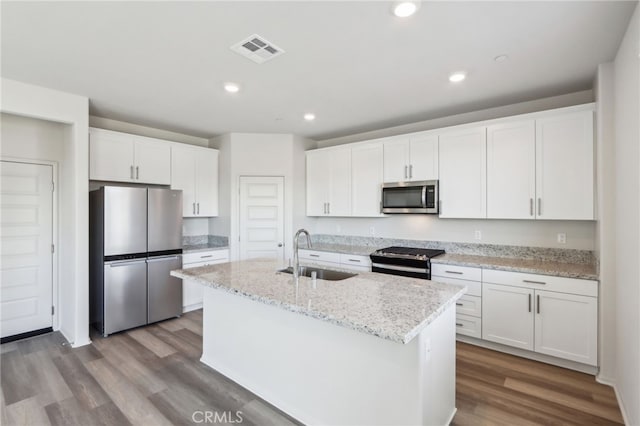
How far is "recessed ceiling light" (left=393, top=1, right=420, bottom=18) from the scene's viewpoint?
1.76 metres

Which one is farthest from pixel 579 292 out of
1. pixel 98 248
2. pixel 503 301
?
pixel 98 248

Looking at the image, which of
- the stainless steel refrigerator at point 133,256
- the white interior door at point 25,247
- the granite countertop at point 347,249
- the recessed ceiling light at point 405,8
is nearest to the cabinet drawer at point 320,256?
the granite countertop at point 347,249

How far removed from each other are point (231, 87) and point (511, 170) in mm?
3004

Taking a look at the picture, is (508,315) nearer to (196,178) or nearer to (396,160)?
(396,160)

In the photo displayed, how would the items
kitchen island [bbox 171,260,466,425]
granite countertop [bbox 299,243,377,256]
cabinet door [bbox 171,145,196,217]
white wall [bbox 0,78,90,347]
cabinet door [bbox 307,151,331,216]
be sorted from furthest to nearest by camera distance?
cabinet door [bbox 307,151,331,216] → cabinet door [bbox 171,145,196,217] → granite countertop [bbox 299,243,377,256] → white wall [bbox 0,78,90,347] → kitchen island [bbox 171,260,466,425]

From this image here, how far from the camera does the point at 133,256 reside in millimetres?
3672

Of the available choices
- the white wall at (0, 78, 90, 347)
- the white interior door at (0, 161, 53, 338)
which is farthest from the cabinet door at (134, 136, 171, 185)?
the white interior door at (0, 161, 53, 338)

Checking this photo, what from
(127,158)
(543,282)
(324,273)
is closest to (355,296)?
(324,273)

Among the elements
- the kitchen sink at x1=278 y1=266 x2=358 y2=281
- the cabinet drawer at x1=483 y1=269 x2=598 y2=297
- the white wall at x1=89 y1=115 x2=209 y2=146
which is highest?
the white wall at x1=89 y1=115 x2=209 y2=146

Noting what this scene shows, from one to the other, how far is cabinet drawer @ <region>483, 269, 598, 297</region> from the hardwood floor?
72 cm

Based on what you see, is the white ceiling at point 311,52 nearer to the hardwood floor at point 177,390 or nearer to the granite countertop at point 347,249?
the granite countertop at point 347,249

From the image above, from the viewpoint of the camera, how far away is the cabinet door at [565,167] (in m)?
2.83

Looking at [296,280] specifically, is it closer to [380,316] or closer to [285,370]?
[285,370]

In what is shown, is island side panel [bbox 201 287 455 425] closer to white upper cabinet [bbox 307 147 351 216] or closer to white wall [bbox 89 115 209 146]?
white upper cabinet [bbox 307 147 351 216]
